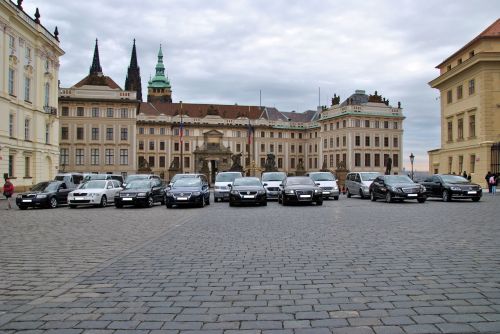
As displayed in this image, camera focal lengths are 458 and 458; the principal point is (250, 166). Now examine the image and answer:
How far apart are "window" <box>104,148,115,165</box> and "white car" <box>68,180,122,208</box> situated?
206 ft

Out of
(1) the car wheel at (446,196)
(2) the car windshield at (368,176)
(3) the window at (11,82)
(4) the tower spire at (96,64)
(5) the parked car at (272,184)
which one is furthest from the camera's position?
(4) the tower spire at (96,64)

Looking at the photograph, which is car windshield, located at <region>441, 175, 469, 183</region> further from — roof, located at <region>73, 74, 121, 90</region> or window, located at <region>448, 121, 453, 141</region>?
roof, located at <region>73, 74, 121, 90</region>

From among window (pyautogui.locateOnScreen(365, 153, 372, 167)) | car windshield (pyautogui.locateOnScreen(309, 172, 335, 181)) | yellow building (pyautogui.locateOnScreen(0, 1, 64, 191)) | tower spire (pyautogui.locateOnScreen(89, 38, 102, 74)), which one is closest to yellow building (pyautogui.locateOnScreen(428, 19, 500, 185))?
car windshield (pyautogui.locateOnScreen(309, 172, 335, 181))

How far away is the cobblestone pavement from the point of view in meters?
4.58

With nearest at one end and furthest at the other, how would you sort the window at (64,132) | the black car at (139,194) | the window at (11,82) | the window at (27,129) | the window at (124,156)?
the black car at (139,194), the window at (11,82), the window at (27,129), the window at (64,132), the window at (124,156)

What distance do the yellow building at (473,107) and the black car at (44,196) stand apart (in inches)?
1308

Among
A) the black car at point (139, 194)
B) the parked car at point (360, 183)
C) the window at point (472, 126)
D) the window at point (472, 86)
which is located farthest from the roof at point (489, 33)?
the black car at point (139, 194)

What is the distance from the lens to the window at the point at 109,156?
86.2 meters

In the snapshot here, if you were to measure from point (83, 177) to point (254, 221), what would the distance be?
19.8m

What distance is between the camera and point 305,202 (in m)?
23.5

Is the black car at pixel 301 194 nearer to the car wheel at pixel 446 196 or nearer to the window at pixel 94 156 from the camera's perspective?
the car wheel at pixel 446 196

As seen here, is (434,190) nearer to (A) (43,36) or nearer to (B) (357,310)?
(B) (357,310)

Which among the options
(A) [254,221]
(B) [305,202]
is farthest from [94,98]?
(A) [254,221]

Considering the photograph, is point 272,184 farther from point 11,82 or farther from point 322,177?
point 11,82
